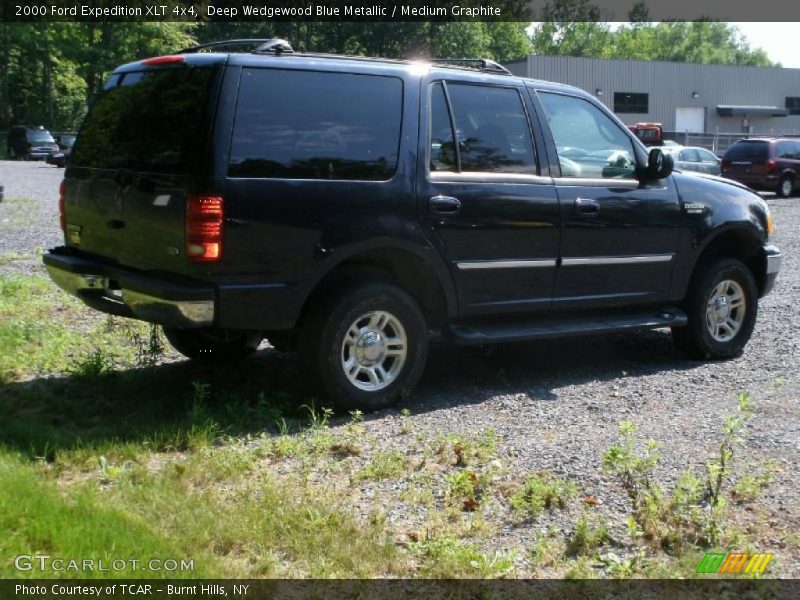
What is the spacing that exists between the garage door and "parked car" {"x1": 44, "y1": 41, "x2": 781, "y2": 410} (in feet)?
169

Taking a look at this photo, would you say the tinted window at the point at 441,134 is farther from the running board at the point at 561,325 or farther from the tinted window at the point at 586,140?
the running board at the point at 561,325

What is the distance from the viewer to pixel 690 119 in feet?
188

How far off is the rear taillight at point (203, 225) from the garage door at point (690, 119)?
5429cm

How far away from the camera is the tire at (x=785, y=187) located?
27703mm

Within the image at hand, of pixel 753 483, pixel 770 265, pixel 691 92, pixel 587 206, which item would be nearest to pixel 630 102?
pixel 691 92

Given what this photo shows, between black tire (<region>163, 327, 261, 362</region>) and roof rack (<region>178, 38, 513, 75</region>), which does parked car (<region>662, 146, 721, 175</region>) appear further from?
black tire (<region>163, 327, 261, 362</region>)

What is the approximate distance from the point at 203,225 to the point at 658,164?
3616 millimetres

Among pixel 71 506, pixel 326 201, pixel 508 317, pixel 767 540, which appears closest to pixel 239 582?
pixel 71 506

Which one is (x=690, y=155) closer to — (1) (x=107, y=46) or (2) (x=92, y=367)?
(2) (x=92, y=367)

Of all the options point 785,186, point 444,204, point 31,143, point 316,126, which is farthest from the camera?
point 31,143

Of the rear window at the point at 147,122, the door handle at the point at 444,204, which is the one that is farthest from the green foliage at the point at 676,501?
the rear window at the point at 147,122

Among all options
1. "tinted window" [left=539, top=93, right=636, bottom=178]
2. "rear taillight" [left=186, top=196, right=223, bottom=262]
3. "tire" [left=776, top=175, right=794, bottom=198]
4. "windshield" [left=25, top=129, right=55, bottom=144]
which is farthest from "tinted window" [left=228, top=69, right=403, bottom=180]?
"windshield" [left=25, top=129, right=55, bottom=144]

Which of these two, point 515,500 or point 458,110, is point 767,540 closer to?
point 515,500

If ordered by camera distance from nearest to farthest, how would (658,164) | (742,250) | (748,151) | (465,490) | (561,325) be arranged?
(465,490)
(561,325)
(658,164)
(742,250)
(748,151)
